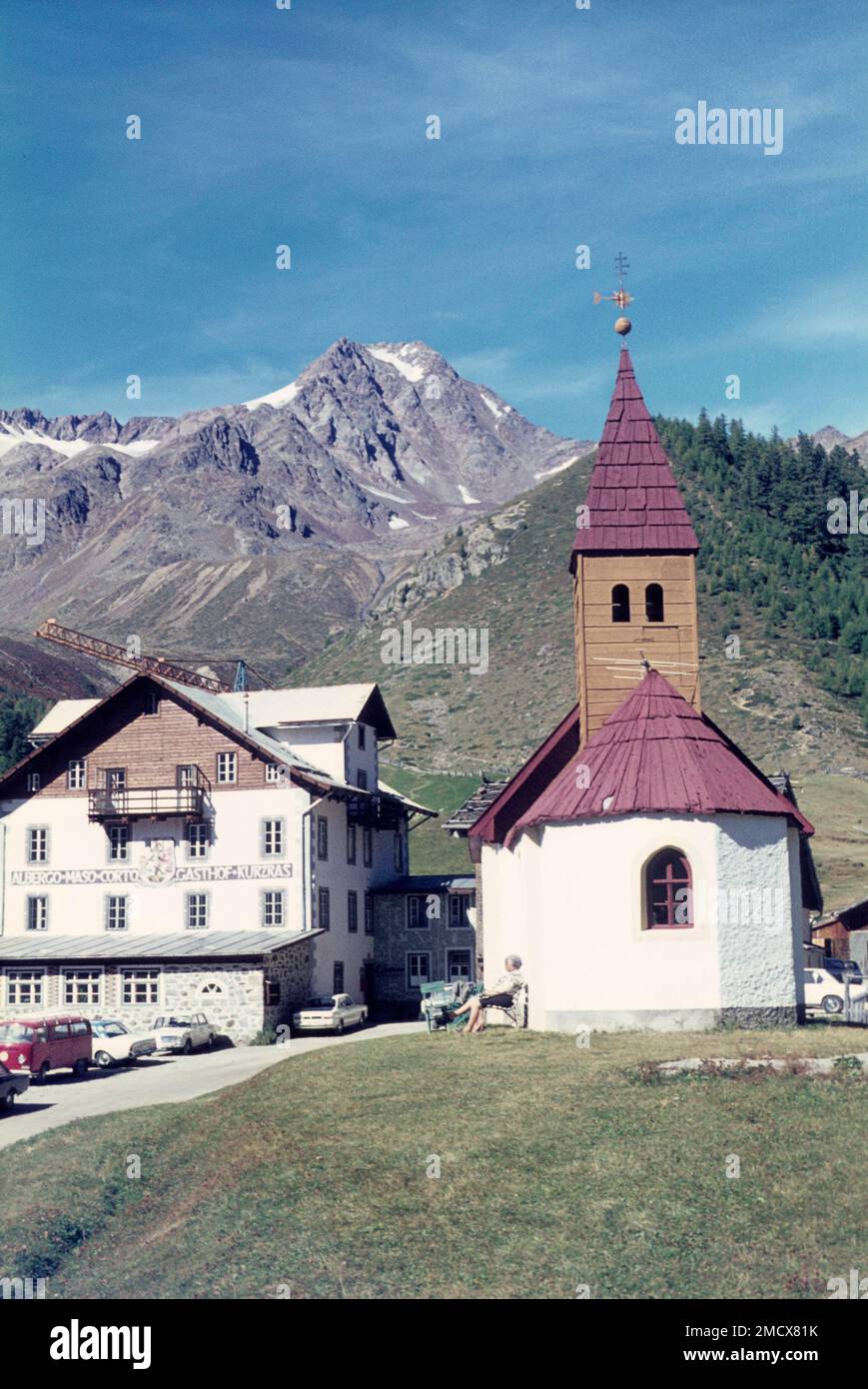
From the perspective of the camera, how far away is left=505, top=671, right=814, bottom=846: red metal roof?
29.0 meters

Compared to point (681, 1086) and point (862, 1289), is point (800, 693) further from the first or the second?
point (862, 1289)

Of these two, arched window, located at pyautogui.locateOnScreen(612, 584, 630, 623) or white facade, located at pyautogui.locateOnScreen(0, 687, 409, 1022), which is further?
white facade, located at pyautogui.locateOnScreen(0, 687, 409, 1022)

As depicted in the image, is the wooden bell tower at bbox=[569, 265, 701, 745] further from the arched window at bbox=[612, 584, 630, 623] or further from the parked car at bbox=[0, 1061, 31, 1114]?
the parked car at bbox=[0, 1061, 31, 1114]

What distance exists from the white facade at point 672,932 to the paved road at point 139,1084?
258 inches

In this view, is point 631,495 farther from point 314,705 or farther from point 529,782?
point 314,705

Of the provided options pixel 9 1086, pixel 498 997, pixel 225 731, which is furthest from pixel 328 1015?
pixel 498 997

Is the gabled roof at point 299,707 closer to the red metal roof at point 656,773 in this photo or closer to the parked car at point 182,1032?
the parked car at point 182,1032

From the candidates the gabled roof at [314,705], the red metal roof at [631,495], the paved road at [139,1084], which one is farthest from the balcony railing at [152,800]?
the red metal roof at [631,495]

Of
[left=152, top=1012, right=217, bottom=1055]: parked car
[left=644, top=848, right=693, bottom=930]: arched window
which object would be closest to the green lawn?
[left=644, top=848, right=693, bottom=930]: arched window

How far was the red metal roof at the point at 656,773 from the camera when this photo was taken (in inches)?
1141

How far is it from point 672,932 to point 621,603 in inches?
418
